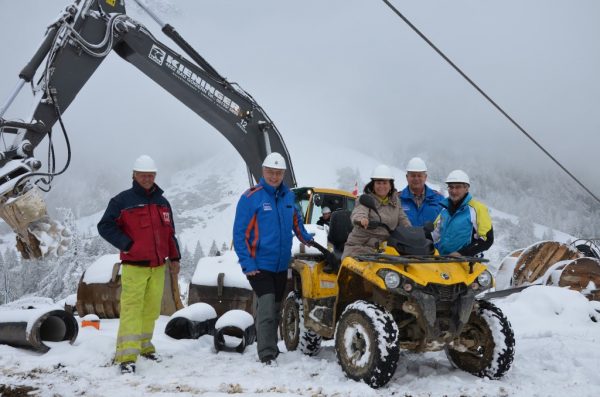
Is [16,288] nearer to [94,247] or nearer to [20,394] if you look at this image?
[94,247]

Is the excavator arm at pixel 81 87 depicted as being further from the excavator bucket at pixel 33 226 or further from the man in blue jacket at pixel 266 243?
the man in blue jacket at pixel 266 243

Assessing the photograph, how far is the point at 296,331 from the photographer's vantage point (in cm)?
552

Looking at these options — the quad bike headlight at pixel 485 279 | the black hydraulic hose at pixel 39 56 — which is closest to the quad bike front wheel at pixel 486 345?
the quad bike headlight at pixel 485 279

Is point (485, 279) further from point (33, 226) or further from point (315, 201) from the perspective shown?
point (315, 201)

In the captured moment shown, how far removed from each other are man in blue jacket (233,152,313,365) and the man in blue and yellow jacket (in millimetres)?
1706

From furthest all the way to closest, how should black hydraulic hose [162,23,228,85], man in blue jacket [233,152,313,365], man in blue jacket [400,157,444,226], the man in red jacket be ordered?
black hydraulic hose [162,23,228,85]
man in blue jacket [400,157,444,226]
man in blue jacket [233,152,313,365]
the man in red jacket

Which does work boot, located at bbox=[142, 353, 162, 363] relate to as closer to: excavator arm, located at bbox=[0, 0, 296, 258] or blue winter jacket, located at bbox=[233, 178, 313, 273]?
blue winter jacket, located at bbox=[233, 178, 313, 273]

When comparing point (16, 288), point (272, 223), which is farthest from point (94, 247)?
point (272, 223)

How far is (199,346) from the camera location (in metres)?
5.93

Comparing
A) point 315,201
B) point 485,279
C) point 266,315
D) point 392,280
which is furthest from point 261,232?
point 315,201

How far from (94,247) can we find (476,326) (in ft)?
132

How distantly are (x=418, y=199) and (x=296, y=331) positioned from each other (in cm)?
221

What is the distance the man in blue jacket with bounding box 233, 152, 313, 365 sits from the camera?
16.6 ft

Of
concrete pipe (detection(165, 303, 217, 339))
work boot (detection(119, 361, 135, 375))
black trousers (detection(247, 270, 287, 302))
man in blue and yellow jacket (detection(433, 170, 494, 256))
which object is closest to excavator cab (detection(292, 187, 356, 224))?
concrete pipe (detection(165, 303, 217, 339))
